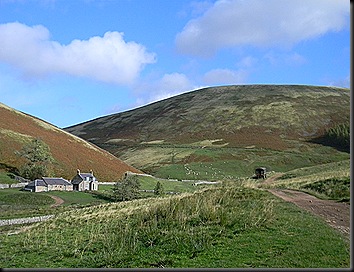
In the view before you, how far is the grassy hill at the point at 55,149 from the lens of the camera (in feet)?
253

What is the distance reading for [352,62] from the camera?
722 centimetres

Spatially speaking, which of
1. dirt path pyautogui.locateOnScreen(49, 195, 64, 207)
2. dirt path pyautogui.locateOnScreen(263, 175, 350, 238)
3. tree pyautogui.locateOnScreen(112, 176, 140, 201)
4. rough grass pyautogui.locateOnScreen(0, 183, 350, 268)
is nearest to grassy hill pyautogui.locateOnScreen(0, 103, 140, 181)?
dirt path pyautogui.locateOnScreen(49, 195, 64, 207)

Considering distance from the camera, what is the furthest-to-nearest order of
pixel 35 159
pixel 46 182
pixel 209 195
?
pixel 35 159 < pixel 46 182 < pixel 209 195

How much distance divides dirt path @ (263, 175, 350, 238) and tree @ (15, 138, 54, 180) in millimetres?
51615

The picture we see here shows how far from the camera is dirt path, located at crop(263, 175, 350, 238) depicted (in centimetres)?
1636

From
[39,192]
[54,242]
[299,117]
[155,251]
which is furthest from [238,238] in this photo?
[299,117]

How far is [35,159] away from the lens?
72875 mm

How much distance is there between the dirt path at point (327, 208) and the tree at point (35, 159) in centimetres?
5162

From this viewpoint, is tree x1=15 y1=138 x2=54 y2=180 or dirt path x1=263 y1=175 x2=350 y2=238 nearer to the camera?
dirt path x1=263 y1=175 x2=350 y2=238

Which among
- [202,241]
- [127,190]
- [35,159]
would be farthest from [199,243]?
[35,159]

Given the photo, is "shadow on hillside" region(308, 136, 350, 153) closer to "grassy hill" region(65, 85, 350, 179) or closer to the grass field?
"grassy hill" region(65, 85, 350, 179)

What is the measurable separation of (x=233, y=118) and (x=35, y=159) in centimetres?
8560

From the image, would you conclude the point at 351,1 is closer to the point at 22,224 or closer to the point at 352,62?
the point at 352,62

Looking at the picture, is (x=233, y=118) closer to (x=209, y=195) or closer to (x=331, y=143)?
(x=331, y=143)
